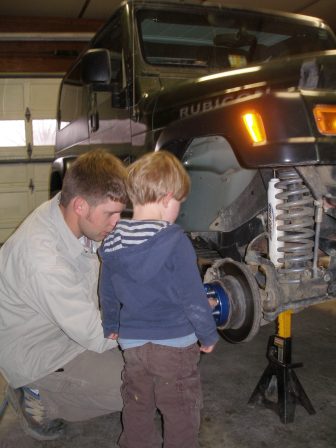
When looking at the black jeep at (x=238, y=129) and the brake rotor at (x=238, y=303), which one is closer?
the black jeep at (x=238, y=129)

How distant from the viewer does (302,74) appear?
1.83 m

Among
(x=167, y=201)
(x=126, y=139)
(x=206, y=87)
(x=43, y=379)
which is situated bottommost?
(x=43, y=379)

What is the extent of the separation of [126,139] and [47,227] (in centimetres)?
112

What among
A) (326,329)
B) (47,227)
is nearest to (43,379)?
(47,227)

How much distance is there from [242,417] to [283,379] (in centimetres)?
27

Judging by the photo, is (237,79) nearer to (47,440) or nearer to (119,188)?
(119,188)

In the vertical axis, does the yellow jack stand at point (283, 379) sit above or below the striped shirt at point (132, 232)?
below

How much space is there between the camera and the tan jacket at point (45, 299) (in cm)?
177

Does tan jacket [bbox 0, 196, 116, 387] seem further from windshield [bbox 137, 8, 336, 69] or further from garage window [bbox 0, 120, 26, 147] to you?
garage window [bbox 0, 120, 26, 147]

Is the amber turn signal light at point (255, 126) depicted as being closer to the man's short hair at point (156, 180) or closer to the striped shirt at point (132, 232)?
the man's short hair at point (156, 180)

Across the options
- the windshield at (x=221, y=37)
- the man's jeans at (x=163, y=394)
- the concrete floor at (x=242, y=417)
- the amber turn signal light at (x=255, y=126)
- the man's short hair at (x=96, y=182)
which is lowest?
the concrete floor at (x=242, y=417)

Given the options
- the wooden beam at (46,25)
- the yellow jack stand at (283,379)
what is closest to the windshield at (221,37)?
the yellow jack stand at (283,379)

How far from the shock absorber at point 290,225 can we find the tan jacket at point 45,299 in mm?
769

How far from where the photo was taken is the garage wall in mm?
7453
